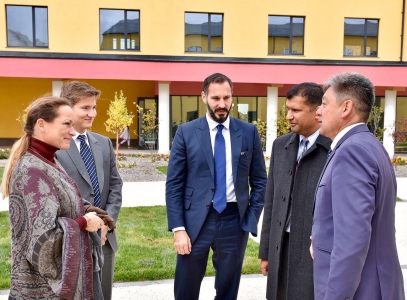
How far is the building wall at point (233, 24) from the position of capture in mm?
20656

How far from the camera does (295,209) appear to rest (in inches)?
127

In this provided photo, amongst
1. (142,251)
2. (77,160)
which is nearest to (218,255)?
(77,160)

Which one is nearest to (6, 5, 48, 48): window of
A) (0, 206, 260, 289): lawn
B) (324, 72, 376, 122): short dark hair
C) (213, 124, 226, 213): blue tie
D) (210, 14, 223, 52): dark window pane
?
(210, 14, 223, 52): dark window pane

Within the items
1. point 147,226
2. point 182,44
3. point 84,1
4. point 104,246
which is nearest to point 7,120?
point 84,1

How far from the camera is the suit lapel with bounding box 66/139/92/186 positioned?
136 inches

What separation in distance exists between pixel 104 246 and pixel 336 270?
6.98ft

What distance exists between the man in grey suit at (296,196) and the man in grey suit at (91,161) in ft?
4.36

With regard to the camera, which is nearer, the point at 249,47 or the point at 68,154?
the point at 68,154

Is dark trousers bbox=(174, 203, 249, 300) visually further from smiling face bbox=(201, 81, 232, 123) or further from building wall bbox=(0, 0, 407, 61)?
building wall bbox=(0, 0, 407, 61)

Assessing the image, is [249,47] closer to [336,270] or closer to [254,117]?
[254,117]

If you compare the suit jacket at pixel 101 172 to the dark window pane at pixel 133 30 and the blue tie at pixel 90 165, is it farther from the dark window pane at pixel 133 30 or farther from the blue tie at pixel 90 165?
the dark window pane at pixel 133 30

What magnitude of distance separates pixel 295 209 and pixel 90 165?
1.63 meters

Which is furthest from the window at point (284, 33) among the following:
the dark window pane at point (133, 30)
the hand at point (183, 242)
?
the hand at point (183, 242)

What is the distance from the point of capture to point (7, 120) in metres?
24.9
